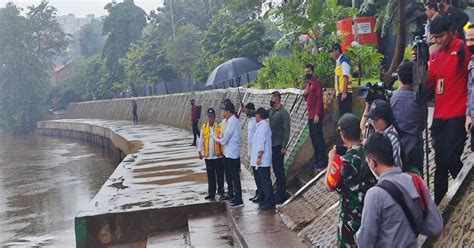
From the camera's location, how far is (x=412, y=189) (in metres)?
3.52

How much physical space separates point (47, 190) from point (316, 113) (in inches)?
557

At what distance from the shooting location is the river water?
13625 mm

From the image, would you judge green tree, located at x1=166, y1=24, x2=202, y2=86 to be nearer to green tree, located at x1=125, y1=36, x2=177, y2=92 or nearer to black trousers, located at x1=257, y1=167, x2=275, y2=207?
green tree, located at x1=125, y1=36, x2=177, y2=92

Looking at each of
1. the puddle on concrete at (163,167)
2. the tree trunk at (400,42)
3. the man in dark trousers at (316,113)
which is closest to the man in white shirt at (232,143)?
the man in dark trousers at (316,113)

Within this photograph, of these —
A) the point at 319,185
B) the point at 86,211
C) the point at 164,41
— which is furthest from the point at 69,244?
the point at 164,41

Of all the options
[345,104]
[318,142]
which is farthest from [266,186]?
[345,104]

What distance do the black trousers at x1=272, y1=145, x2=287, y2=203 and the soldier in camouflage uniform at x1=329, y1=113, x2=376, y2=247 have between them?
4286mm

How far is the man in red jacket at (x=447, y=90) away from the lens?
15.4 feet

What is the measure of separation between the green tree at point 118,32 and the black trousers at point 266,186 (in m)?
44.3

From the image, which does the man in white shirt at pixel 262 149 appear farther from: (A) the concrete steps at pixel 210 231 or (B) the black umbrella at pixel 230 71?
(B) the black umbrella at pixel 230 71

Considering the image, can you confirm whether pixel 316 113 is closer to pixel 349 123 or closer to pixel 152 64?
pixel 349 123

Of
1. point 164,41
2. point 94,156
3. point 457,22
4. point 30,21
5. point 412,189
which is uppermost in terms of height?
point 30,21

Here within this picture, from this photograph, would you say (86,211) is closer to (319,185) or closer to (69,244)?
(69,244)

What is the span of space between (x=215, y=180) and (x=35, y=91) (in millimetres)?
55160
